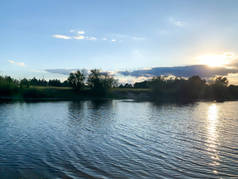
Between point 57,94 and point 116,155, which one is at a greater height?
point 57,94

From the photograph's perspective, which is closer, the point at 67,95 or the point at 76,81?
the point at 67,95

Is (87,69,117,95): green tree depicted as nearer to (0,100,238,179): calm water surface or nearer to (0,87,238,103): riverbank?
(0,87,238,103): riverbank

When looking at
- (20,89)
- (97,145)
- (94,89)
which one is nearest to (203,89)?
(94,89)

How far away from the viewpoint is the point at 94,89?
147375 mm

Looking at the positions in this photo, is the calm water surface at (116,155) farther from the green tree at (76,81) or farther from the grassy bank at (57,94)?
the green tree at (76,81)

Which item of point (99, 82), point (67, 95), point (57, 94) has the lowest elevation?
point (67, 95)

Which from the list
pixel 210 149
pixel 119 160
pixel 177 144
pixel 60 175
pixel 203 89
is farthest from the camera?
pixel 203 89

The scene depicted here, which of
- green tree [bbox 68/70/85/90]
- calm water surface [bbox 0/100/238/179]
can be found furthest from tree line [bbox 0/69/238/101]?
calm water surface [bbox 0/100/238/179]

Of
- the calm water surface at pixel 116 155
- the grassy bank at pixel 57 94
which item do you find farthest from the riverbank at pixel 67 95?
the calm water surface at pixel 116 155

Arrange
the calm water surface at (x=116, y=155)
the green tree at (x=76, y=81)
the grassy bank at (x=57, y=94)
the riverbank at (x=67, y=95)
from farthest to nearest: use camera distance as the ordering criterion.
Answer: the green tree at (x=76, y=81) → the grassy bank at (x=57, y=94) → the riverbank at (x=67, y=95) → the calm water surface at (x=116, y=155)

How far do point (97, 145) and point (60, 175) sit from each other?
805cm

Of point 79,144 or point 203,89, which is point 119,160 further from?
point 203,89

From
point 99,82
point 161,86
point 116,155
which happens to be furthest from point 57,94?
point 116,155

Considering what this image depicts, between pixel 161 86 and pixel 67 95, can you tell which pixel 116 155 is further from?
pixel 161 86
